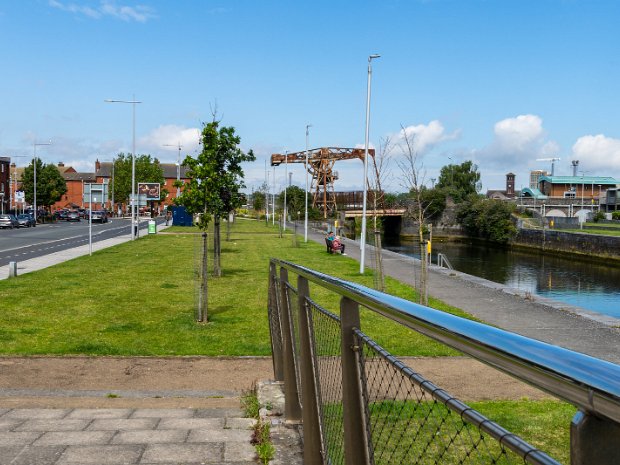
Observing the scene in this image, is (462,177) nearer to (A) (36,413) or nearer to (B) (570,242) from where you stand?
(B) (570,242)

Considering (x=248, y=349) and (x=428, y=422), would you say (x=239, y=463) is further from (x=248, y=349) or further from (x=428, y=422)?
(x=248, y=349)

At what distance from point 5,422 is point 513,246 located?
186ft

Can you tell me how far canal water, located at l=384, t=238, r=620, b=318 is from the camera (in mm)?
23312

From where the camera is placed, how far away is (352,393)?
8.06ft

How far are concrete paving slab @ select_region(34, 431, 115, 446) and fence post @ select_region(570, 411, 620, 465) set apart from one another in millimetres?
4367

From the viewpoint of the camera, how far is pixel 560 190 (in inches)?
5098

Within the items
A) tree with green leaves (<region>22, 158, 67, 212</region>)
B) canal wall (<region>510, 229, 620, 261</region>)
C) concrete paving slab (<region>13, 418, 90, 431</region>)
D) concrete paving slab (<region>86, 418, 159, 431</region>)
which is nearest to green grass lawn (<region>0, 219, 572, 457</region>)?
concrete paving slab (<region>86, 418, 159, 431</region>)

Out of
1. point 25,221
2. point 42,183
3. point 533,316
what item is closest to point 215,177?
point 533,316

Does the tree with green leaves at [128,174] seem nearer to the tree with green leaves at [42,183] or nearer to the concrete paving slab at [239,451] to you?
the tree with green leaves at [42,183]

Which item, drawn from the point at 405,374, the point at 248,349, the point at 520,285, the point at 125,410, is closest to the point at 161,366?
the point at 248,349

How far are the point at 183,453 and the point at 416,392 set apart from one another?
124 inches

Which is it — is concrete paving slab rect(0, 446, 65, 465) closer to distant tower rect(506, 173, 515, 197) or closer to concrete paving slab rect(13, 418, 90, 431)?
concrete paving slab rect(13, 418, 90, 431)

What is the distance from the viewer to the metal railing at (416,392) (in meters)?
0.96

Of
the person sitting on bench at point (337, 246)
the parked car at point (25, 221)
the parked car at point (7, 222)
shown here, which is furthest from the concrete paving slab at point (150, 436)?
the parked car at point (25, 221)
